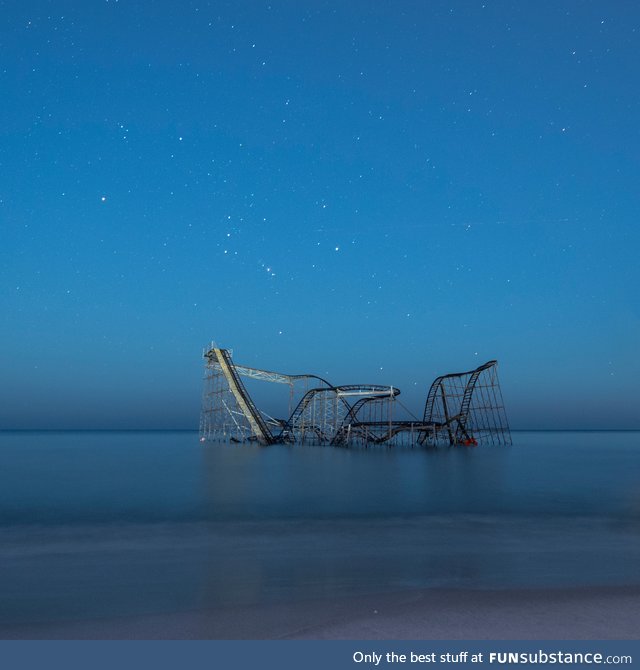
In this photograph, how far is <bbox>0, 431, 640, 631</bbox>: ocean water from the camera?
7484mm

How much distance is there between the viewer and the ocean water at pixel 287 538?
7.48 m

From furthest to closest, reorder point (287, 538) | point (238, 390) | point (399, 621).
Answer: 1. point (238, 390)
2. point (287, 538)
3. point (399, 621)

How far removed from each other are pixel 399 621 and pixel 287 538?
18.9 ft

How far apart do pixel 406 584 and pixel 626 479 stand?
22.1 meters

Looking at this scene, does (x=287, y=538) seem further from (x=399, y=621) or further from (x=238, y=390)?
(x=238, y=390)

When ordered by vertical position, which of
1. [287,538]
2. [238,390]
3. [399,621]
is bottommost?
[287,538]

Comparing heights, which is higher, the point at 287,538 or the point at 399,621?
the point at 399,621

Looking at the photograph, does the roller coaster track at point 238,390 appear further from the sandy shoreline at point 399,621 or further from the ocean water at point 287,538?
the sandy shoreline at point 399,621

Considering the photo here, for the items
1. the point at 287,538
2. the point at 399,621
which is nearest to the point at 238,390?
the point at 287,538

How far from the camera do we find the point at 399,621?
19.2ft

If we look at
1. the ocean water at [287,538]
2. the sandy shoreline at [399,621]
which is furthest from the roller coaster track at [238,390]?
the sandy shoreline at [399,621]

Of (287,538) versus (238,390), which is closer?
(287,538)

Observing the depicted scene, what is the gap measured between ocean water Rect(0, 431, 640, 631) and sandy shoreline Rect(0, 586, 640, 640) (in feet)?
1.47

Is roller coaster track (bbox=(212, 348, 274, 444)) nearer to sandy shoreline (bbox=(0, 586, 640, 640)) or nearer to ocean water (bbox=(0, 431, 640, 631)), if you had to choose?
ocean water (bbox=(0, 431, 640, 631))
